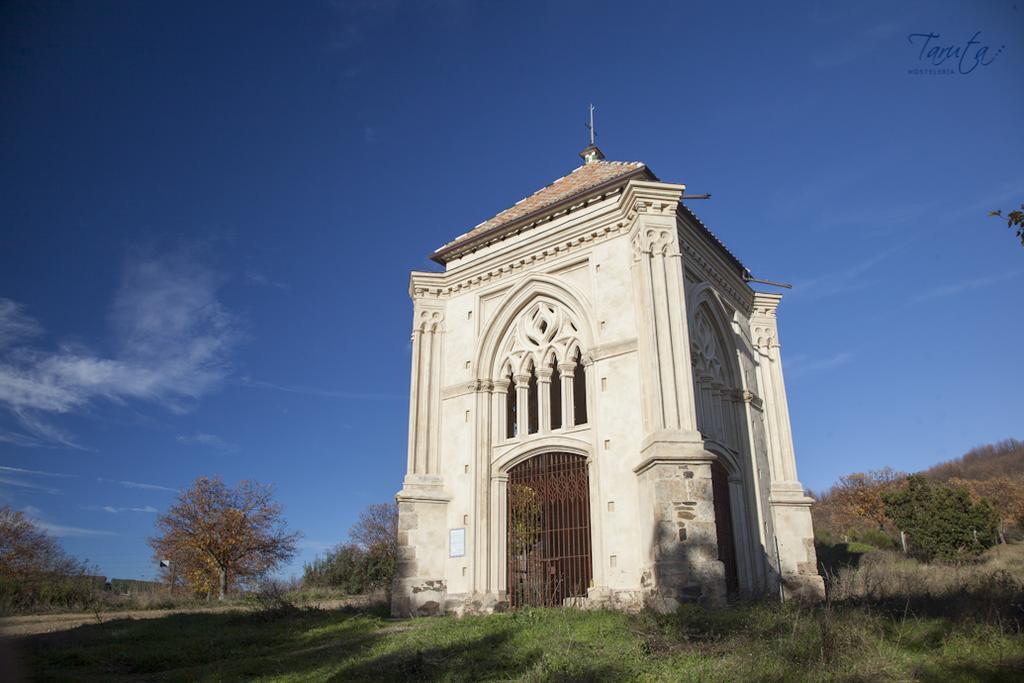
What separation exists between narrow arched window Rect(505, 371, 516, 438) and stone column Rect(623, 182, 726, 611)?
4.20 m

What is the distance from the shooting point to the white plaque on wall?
53.0ft

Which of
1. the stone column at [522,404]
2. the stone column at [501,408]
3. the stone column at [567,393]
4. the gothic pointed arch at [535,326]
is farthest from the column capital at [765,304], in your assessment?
the stone column at [501,408]

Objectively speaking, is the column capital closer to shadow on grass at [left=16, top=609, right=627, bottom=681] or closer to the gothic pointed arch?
the gothic pointed arch

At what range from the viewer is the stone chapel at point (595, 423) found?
44.8 ft

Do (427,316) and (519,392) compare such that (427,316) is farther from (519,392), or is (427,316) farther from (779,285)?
(779,285)

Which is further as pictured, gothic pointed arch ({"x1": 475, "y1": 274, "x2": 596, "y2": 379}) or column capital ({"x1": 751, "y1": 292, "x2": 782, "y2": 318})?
column capital ({"x1": 751, "y1": 292, "x2": 782, "y2": 318})

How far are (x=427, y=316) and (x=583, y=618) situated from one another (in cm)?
954

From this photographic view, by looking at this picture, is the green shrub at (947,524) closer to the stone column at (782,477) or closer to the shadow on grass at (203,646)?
the stone column at (782,477)

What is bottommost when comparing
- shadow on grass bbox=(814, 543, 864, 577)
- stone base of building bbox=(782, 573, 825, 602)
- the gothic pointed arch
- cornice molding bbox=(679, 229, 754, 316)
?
stone base of building bbox=(782, 573, 825, 602)

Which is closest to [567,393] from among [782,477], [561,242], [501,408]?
[501,408]

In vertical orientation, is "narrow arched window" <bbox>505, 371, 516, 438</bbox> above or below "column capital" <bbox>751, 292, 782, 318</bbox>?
below

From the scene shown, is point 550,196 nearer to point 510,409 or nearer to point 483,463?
point 510,409

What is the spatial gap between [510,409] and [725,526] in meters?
6.22

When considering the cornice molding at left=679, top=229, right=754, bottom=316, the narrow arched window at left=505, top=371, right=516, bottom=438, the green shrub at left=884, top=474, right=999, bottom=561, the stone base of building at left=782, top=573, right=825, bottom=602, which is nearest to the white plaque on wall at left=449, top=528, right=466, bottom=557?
the narrow arched window at left=505, top=371, right=516, bottom=438
